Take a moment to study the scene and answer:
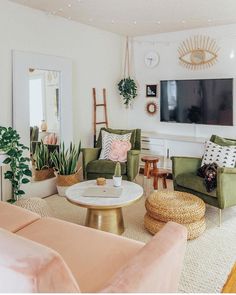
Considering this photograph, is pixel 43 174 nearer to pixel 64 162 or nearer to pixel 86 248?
pixel 64 162

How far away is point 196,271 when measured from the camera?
7.92ft

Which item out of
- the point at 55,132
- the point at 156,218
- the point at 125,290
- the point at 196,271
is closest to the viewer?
the point at 125,290

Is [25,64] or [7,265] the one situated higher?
[25,64]

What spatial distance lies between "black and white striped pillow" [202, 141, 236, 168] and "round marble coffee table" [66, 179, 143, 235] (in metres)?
1.08

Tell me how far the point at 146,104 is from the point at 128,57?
0.92m

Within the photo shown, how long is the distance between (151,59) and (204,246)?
140 inches

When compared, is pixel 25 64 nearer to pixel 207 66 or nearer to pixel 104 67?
pixel 104 67

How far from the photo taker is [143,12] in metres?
4.04

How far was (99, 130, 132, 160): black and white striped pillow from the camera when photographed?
4.52 meters

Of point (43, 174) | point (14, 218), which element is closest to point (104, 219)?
point (14, 218)

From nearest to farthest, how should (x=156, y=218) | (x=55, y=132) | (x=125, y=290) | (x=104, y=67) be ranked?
(x=125, y=290) < (x=156, y=218) < (x=55, y=132) < (x=104, y=67)

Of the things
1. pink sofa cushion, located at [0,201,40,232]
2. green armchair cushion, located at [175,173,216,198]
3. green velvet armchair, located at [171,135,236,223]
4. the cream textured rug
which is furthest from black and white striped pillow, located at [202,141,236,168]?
pink sofa cushion, located at [0,201,40,232]

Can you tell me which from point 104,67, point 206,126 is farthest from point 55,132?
point 206,126

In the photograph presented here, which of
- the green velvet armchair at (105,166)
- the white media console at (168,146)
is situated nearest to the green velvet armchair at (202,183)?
the green velvet armchair at (105,166)
